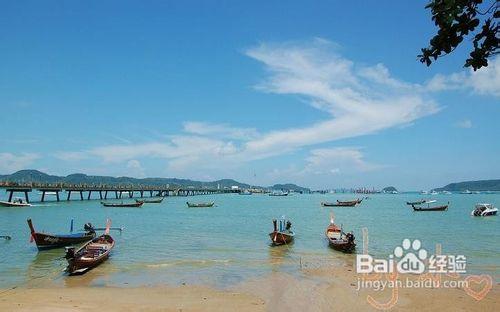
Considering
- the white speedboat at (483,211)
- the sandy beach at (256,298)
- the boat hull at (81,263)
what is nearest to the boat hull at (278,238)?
the sandy beach at (256,298)

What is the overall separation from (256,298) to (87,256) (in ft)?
36.5

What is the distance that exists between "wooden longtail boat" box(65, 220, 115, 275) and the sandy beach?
2.75 meters

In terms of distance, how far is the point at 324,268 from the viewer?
23.0 metres

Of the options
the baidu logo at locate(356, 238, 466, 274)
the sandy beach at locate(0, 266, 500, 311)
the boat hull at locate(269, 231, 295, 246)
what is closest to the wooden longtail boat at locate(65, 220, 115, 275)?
the sandy beach at locate(0, 266, 500, 311)

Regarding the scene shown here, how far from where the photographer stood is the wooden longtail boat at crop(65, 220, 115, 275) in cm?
2122

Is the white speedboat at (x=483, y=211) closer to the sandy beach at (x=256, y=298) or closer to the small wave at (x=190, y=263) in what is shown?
the sandy beach at (x=256, y=298)

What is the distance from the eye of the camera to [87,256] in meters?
23.2

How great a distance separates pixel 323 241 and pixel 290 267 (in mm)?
12087

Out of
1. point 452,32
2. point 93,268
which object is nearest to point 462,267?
point 93,268

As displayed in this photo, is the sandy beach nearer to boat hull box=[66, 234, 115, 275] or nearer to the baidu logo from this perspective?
boat hull box=[66, 234, 115, 275]

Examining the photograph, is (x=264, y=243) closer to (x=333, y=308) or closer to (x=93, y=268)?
(x=93, y=268)

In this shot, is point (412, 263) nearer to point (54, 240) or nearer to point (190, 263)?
point (190, 263)

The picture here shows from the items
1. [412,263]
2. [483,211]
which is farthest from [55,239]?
[483,211]

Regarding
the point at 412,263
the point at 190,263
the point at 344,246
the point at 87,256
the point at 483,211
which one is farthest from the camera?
the point at 483,211
